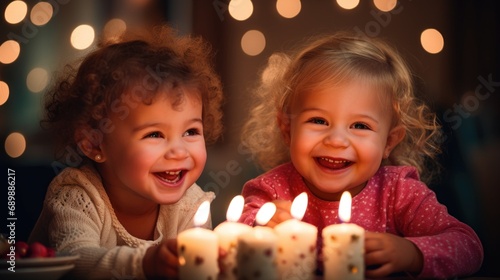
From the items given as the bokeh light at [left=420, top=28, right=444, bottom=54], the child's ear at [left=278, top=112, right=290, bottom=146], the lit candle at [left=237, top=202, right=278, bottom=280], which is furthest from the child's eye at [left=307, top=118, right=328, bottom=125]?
the bokeh light at [left=420, top=28, right=444, bottom=54]

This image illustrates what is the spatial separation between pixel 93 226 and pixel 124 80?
331 millimetres

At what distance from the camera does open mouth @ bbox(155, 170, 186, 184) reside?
4.99 feet

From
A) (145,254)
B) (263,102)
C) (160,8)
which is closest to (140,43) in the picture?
(263,102)

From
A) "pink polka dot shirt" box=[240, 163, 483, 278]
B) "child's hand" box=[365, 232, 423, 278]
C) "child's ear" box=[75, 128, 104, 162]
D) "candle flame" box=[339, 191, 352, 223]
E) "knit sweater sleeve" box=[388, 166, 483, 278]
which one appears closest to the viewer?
"candle flame" box=[339, 191, 352, 223]

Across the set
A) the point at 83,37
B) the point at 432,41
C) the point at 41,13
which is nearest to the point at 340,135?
the point at 432,41

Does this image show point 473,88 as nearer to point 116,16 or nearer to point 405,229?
point 405,229

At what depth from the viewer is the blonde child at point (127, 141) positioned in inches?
58.1

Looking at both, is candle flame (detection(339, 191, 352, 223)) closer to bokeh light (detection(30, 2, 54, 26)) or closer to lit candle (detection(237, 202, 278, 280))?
lit candle (detection(237, 202, 278, 280))

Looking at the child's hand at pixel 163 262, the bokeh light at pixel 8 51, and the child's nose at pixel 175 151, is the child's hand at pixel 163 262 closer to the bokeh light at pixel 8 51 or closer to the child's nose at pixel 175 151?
the child's nose at pixel 175 151

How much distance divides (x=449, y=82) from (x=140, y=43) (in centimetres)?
101

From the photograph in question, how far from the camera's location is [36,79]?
2.75 metres

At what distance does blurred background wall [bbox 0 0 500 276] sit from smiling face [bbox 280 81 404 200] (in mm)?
484

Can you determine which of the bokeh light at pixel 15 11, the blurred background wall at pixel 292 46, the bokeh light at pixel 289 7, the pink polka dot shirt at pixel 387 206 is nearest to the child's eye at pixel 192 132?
the pink polka dot shirt at pixel 387 206

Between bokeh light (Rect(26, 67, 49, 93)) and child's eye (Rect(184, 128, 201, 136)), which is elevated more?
bokeh light (Rect(26, 67, 49, 93))
